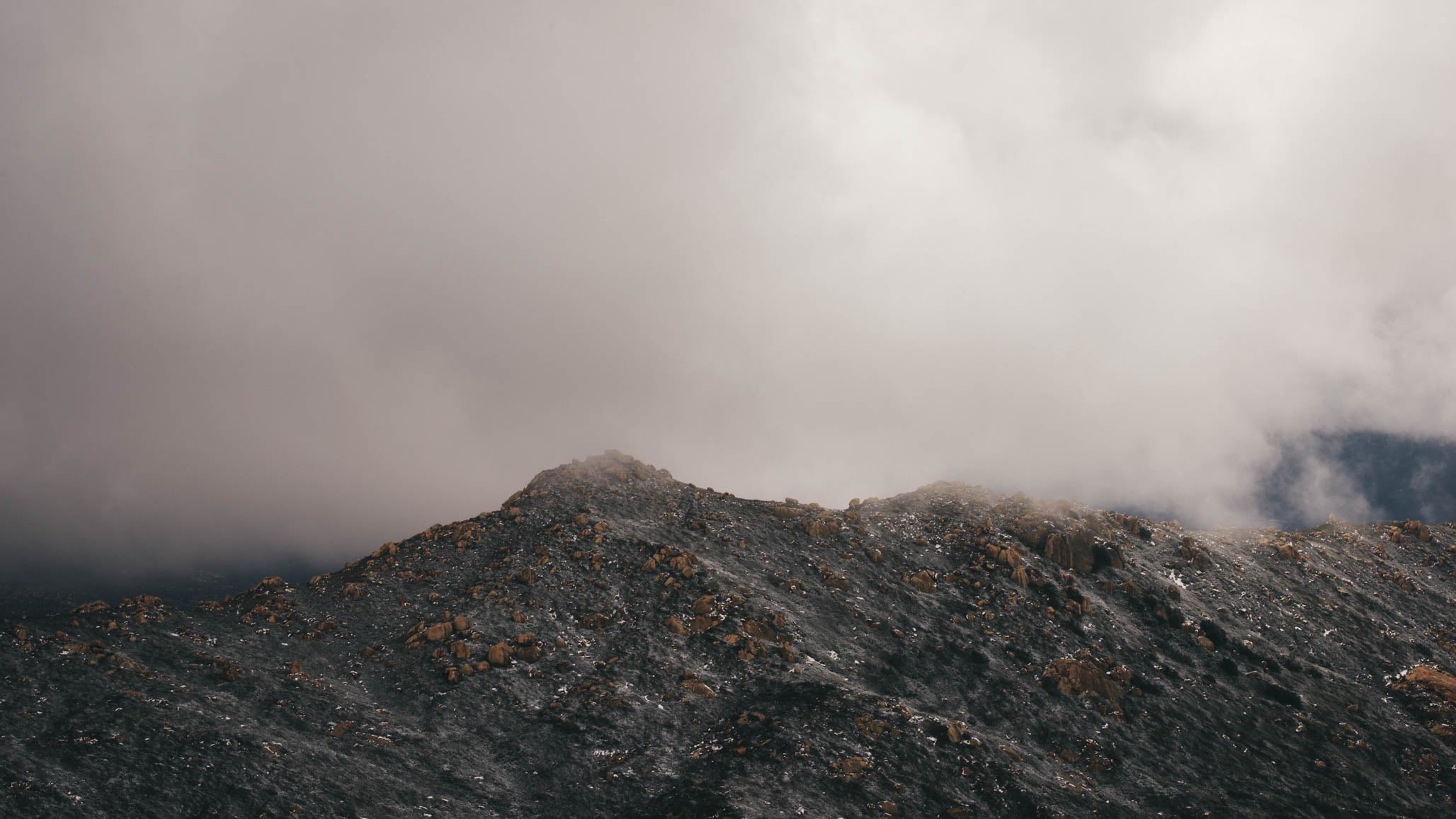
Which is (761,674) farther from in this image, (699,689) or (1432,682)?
(1432,682)

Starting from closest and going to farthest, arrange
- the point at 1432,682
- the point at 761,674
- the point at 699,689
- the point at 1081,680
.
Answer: the point at 699,689 → the point at 761,674 → the point at 1081,680 → the point at 1432,682

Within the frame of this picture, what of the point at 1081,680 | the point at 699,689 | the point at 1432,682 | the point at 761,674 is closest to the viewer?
the point at 699,689

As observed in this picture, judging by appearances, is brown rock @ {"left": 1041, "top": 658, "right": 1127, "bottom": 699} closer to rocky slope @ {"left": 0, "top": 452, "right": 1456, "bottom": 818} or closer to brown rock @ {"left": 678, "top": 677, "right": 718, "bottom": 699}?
rocky slope @ {"left": 0, "top": 452, "right": 1456, "bottom": 818}

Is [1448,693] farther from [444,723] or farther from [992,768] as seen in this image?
[444,723]

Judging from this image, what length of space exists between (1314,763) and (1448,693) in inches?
1129

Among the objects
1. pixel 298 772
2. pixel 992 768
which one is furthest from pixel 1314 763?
pixel 298 772

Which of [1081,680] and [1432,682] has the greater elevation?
[1432,682]

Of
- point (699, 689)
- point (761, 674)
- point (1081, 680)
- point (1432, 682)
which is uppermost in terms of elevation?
point (1432, 682)

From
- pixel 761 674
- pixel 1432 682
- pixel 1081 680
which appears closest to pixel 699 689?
pixel 761 674

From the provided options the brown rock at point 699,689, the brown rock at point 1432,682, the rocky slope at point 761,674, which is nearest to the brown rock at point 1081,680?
the rocky slope at point 761,674

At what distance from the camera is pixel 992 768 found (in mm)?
63281

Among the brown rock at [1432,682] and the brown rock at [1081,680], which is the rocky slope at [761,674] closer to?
the brown rock at [1081,680]

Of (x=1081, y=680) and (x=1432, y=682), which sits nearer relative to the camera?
(x=1081, y=680)

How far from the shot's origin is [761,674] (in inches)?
2982
